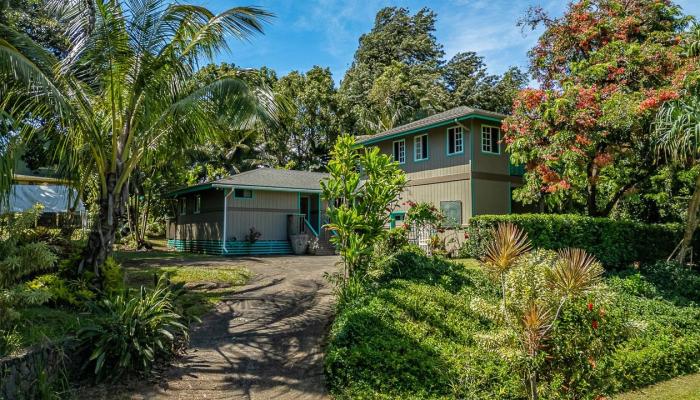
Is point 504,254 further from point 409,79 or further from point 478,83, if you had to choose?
point 478,83

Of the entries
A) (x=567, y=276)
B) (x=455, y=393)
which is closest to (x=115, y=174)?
(x=455, y=393)

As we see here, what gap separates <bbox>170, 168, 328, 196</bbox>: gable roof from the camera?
19.4 meters

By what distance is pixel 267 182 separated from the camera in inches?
817

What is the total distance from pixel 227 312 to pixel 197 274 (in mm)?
3657

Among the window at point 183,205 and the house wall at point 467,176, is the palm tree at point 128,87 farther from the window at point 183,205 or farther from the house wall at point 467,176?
the window at point 183,205

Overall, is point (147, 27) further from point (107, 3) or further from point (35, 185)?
point (35, 185)

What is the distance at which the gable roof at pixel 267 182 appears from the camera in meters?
19.4

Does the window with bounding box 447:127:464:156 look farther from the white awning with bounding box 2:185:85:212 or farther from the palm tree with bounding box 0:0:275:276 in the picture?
the white awning with bounding box 2:185:85:212

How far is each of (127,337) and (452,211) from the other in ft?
47.8

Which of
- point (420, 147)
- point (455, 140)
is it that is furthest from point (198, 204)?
point (455, 140)

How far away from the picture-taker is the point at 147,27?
26.7ft

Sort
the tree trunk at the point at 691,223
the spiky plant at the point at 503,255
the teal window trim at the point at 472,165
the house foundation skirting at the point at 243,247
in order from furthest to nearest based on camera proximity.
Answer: the house foundation skirting at the point at 243,247
the teal window trim at the point at 472,165
the tree trunk at the point at 691,223
the spiky plant at the point at 503,255

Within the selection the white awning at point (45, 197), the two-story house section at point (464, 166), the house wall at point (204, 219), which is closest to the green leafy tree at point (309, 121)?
the house wall at point (204, 219)

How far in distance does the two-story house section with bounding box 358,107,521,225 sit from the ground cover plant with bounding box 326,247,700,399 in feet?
25.5
